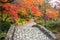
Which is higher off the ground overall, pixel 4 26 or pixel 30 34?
pixel 4 26

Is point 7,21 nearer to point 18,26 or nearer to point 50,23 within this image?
point 18,26

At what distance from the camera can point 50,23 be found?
14414 mm

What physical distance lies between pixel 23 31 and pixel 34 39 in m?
1.89

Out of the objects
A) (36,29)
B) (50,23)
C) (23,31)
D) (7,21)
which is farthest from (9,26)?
(50,23)

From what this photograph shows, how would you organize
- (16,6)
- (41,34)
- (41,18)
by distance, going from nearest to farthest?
(16,6) < (41,34) < (41,18)

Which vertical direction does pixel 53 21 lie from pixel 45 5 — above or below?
below

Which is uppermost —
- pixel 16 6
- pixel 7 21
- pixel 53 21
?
pixel 16 6

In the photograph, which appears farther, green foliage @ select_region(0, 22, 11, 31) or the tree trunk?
green foliage @ select_region(0, 22, 11, 31)

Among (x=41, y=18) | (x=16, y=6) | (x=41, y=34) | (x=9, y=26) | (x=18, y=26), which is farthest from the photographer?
(x=41, y=18)

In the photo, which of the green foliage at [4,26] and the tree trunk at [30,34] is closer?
the tree trunk at [30,34]

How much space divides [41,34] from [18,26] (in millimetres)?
2718

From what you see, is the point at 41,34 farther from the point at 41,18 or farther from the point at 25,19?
the point at 41,18

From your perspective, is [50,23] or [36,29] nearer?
[36,29]

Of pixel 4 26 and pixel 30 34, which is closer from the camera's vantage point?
pixel 30 34
